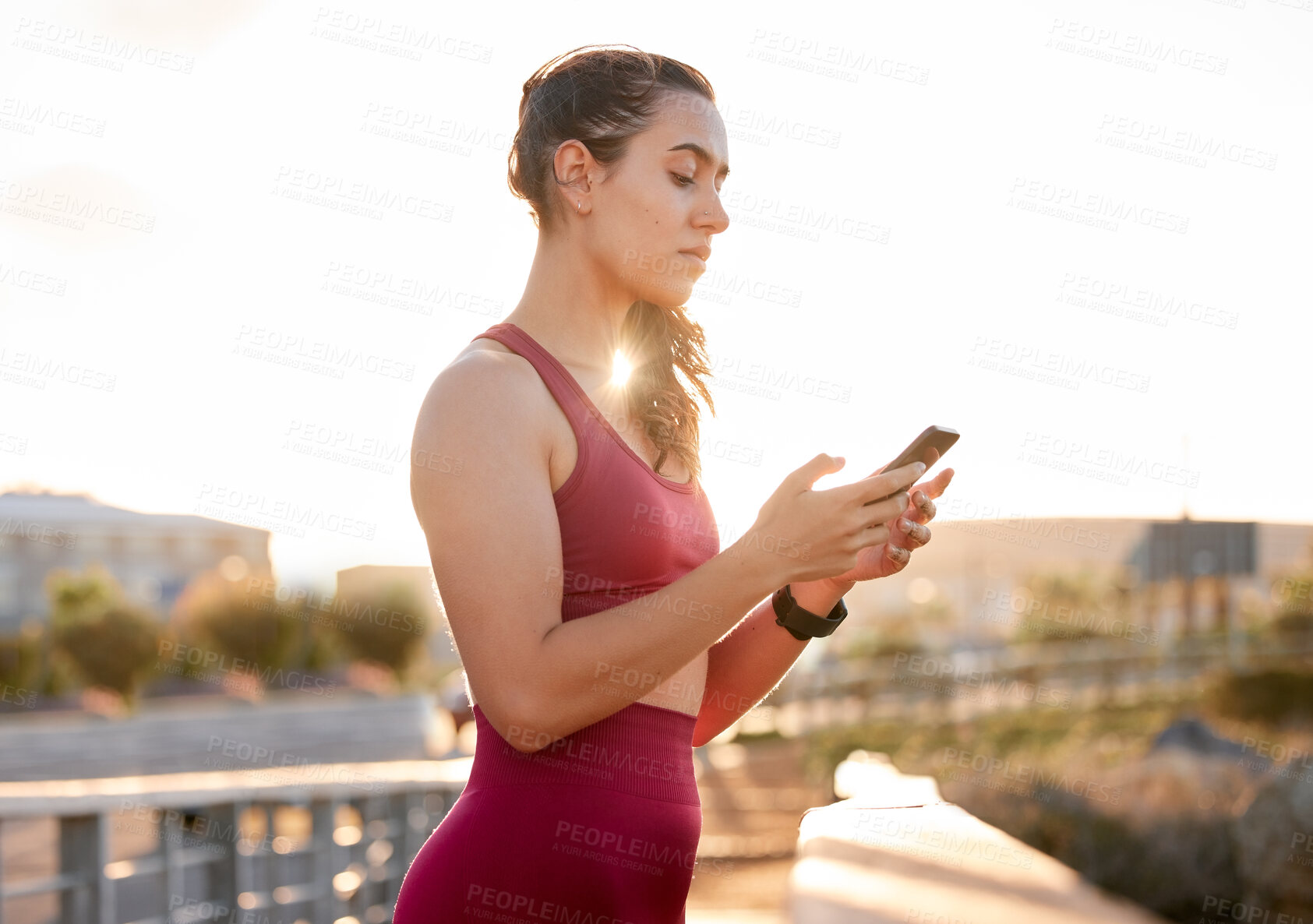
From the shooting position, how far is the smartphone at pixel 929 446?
161cm

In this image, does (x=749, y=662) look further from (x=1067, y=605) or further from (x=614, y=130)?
(x=1067, y=605)

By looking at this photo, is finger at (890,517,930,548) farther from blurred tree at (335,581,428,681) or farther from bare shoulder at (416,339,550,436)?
blurred tree at (335,581,428,681)

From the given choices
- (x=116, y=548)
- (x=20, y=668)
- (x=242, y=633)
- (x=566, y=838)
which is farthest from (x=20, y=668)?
(x=116, y=548)

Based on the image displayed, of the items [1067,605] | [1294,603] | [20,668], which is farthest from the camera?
[1067,605]

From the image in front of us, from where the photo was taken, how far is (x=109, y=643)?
2384 cm

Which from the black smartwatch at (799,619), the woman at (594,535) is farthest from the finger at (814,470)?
the black smartwatch at (799,619)

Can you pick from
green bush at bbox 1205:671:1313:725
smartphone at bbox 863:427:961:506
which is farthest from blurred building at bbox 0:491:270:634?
smartphone at bbox 863:427:961:506

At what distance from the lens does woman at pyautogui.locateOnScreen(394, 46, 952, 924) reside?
56.3 inches

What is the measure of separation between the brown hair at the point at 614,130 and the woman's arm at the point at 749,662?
1.06ft

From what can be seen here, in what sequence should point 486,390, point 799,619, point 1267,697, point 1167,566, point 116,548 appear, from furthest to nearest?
point 116,548 → point 1167,566 → point 1267,697 → point 799,619 → point 486,390

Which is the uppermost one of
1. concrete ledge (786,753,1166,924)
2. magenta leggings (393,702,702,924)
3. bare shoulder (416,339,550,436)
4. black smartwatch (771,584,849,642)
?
bare shoulder (416,339,550,436)

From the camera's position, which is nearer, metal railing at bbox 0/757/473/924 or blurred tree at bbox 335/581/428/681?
metal railing at bbox 0/757/473/924

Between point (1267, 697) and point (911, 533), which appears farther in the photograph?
point (1267, 697)

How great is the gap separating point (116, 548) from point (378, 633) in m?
26.7
